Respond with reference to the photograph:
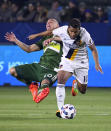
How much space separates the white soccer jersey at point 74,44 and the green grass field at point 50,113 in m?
1.15

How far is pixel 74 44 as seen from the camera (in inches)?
447

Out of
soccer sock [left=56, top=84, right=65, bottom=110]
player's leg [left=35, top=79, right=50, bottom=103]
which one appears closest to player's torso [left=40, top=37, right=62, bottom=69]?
player's leg [left=35, top=79, right=50, bottom=103]

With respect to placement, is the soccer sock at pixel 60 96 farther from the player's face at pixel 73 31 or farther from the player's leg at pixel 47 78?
the player's face at pixel 73 31

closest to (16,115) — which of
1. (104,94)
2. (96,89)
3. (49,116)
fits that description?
(49,116)

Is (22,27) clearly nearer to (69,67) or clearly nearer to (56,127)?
(69,67)

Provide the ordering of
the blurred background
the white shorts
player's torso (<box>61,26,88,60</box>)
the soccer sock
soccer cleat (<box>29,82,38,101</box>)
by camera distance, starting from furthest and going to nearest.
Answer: the blurred background < soccer cleat (<box>29,82,38,101</box>) < the white shorts < player's torso (<box>61,26,88,60</box>) < the soccer sock

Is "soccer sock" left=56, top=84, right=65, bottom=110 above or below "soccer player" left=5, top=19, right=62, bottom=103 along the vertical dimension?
below

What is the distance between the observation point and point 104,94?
17.4 metres

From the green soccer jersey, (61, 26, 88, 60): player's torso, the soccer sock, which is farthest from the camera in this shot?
the green soccer jersey

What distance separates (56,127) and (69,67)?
219cm

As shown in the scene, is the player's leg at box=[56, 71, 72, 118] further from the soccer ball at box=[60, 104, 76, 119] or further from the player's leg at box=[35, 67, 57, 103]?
the player's leg at box=[35, 67, 57, 103]

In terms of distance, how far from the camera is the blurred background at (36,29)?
19500mm

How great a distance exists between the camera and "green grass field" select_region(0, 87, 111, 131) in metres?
9.57

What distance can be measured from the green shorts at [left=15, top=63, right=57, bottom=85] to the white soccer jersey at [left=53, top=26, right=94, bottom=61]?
136 cm
